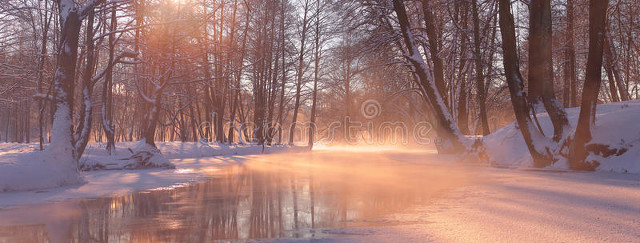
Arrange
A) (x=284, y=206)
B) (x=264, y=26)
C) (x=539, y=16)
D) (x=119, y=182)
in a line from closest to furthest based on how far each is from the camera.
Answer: (x=284, y=206) → (x=119, y=182) → (x=539, y=16) → (x=264, y=26)

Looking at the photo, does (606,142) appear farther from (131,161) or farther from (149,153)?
(131,161)

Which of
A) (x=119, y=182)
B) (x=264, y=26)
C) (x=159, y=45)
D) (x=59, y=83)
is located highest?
(x=264, y=26)

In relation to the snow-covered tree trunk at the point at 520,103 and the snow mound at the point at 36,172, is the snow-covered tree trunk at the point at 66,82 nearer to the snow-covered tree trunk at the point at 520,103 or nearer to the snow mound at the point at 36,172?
the snow mound at the point at 36,172

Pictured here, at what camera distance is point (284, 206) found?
5.54m

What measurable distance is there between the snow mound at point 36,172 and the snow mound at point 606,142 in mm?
10257

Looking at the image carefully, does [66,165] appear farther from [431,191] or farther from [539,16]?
[539,16]

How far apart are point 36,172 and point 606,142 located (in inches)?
451

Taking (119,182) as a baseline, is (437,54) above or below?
above

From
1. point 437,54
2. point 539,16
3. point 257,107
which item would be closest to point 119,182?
point 539,16

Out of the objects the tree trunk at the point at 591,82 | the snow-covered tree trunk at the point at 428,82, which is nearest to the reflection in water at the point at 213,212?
the tree trunk at the point at 591,82

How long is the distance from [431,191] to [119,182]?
251 inches

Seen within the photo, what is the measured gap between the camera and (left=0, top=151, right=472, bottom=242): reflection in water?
12.9 feet

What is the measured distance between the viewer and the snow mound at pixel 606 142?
28.9 ft

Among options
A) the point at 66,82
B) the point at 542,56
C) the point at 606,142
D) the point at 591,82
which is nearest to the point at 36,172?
the point at 66,82
